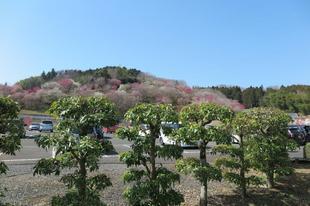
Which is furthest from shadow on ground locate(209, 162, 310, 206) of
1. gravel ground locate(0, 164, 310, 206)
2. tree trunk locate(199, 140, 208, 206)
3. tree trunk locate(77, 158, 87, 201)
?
tree trunk locate(77, 158, 87, 201)

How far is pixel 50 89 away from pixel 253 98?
39.1 metres

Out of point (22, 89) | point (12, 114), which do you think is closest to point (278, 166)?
point (12, 114)

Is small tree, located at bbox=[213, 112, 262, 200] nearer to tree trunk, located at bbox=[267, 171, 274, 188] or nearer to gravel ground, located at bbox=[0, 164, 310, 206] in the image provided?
gravel ground, located at bbox=[0, 164, 310, 206]

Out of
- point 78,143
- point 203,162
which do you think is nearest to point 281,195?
point 203,162

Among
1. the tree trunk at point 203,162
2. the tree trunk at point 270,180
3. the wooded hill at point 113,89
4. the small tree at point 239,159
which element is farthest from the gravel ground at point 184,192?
the wooded hill at point 113,89

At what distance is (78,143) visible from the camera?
282 inches

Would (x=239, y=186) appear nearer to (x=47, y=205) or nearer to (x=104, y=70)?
(x=47, y=205)

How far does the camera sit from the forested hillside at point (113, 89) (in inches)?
1894

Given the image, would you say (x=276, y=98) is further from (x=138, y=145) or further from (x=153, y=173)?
(x=138, y=145)

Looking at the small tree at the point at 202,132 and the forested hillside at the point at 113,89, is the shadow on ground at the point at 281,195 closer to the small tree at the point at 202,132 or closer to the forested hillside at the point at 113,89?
the small tree at the point at 202,132

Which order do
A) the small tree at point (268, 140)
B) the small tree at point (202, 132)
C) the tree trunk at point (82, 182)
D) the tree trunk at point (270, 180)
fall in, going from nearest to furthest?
the tree trunk at point (82, 182) < the small tree at point (202, 132) < the small tree at point (268, 140) < the tree trunk at point (270, 180)

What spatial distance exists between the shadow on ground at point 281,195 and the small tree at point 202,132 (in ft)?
6.53

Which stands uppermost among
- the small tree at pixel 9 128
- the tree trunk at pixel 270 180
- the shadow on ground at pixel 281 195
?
the small tree at pixel 9 128

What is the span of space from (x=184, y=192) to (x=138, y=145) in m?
4.41
